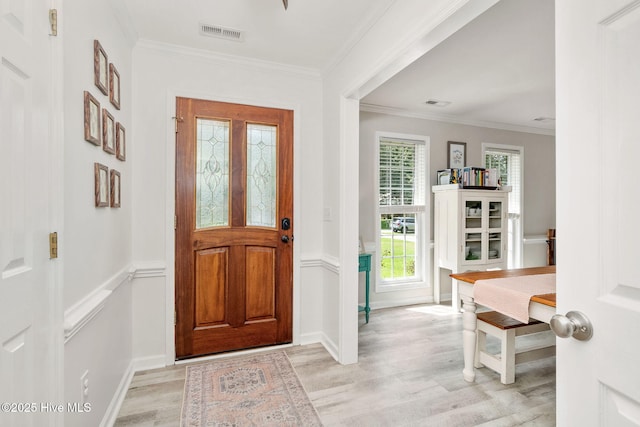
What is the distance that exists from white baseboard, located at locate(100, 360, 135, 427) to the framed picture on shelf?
4184 millimetres

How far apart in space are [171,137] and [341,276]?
178 cm

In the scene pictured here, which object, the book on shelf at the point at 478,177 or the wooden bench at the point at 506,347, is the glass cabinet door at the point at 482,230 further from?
the wooden bench at the point at 506,347

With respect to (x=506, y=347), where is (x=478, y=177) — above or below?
above

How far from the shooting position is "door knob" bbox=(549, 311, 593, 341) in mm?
701

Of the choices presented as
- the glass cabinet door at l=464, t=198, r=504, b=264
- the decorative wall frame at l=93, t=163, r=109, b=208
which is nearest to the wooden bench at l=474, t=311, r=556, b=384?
the glass cabinet door at l=464, t=198, r=504, b=264

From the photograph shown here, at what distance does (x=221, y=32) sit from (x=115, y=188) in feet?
4.49

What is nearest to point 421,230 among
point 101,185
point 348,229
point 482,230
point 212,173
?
point 482,230

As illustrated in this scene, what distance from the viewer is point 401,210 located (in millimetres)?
4074

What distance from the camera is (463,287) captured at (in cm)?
227

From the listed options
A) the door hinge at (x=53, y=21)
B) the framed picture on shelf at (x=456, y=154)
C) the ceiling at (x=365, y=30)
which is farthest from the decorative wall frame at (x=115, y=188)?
the framed picture on shelf at (x=456, y=154)

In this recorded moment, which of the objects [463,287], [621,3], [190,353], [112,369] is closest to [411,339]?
[463,287]

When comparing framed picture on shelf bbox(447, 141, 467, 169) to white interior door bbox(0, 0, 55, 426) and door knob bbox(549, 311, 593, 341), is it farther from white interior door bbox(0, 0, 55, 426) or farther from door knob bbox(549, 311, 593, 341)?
white interior door bbox(0, 0, 55, 426)

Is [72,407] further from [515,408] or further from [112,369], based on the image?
[515,408]

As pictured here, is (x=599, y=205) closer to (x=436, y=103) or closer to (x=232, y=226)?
(x=232, y=226)
